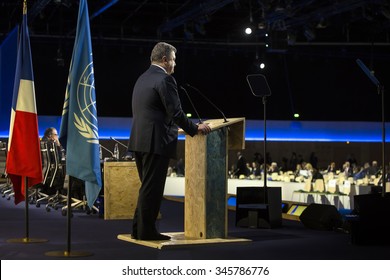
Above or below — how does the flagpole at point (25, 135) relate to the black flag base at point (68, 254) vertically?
above

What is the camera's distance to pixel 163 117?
5.65 m

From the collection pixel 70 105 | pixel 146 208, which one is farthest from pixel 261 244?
pixel 70 105

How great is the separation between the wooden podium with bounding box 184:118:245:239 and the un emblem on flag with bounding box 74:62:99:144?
961 millimetres

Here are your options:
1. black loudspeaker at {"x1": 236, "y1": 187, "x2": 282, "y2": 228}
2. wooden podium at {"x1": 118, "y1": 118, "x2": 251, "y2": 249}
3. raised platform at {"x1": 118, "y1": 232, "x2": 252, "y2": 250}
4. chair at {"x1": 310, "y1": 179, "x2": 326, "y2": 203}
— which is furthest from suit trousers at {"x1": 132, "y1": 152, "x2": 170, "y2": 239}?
chair at {"x1": 310, "y1": 179, "x2": 326, "y2": 203}

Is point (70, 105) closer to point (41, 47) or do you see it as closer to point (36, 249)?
point (36, 249)

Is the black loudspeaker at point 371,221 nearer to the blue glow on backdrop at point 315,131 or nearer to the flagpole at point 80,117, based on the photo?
the flagpole at point 80,117

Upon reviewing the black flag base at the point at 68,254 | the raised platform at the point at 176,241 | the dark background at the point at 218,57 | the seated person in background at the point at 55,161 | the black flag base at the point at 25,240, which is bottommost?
the black flag base at the point at 68,254

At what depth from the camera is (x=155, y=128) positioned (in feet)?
18.4

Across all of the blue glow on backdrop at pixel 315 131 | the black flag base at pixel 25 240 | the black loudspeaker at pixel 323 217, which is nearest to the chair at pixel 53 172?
the black flag base at pixel 25 240

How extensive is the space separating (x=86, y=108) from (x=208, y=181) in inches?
47.0

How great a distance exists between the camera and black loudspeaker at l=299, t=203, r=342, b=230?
23.8 ft

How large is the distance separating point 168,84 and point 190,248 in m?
1.27

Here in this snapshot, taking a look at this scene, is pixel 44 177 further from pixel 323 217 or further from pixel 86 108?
pixel 86 108

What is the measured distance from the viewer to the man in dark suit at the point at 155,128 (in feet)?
18.4
